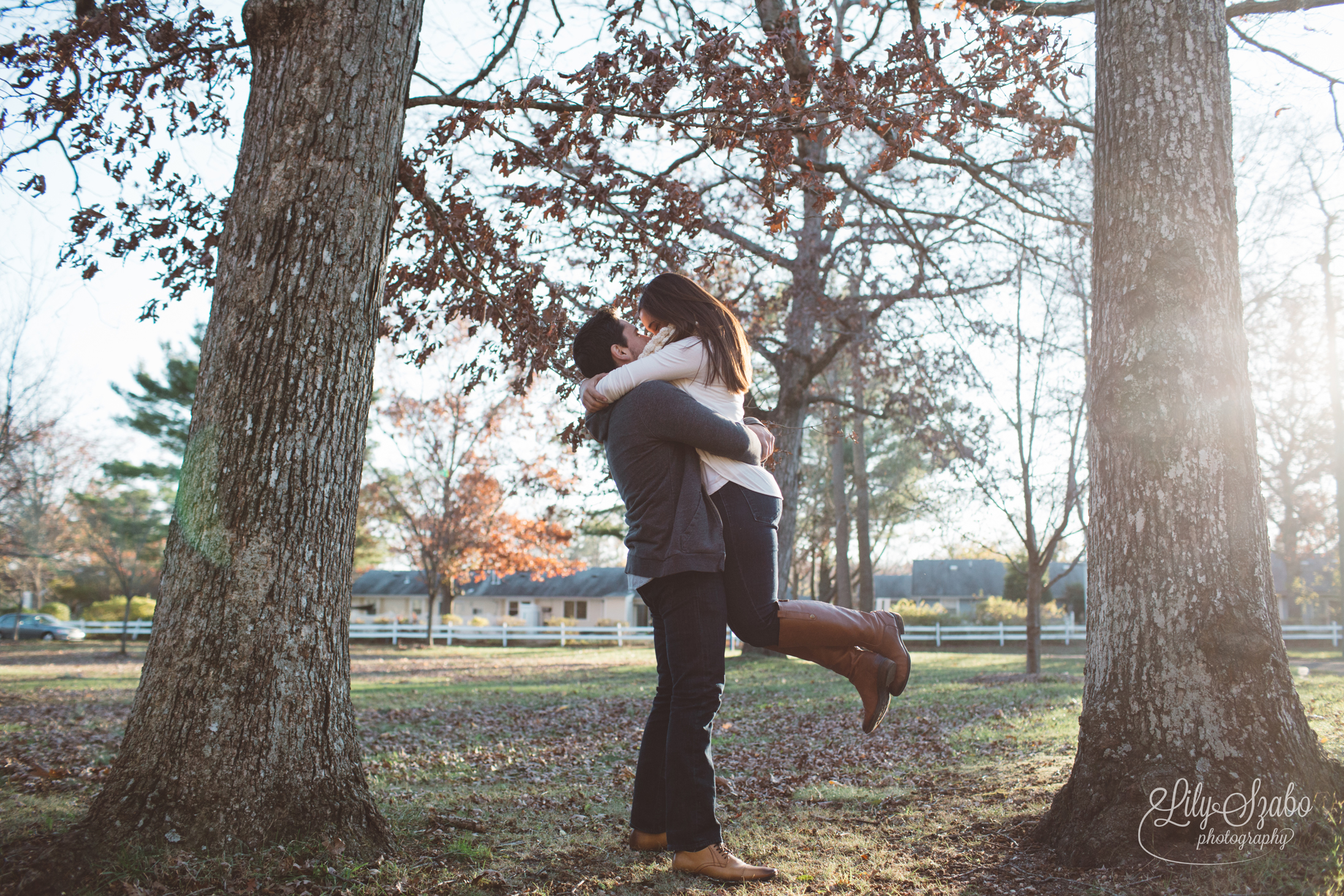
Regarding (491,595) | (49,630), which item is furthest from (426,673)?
(491,595)

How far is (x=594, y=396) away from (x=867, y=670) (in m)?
1.51

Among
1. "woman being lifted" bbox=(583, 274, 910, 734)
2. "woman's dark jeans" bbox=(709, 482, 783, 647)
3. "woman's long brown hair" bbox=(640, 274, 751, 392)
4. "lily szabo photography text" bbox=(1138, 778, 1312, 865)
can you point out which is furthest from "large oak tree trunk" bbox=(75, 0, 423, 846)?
"lily szabo photography text" bbox=(1138, 778, 1312, 865)

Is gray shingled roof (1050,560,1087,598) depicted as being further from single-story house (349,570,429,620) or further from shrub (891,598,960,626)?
single-story house (349,570,429,620)

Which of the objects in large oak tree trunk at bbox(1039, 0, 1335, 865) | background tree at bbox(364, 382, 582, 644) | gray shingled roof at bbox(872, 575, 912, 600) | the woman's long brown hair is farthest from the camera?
gray shingled roof at bbox(872, 575, 912, 600)

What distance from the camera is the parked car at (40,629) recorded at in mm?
30391

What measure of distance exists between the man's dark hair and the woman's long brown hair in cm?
22

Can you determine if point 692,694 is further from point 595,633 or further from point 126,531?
point 126,531

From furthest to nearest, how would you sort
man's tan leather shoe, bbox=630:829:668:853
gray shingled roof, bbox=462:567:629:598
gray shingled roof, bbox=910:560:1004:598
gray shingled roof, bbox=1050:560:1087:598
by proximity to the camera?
gray shingled roof, bbox=462:567:629:598, gray shingled roof, bbox=910:560:1004:598, gray shingled roof, bbox=1050:560:1087:598, man's tan leather shoe, bbox=630:829:668:853

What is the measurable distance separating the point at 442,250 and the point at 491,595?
45.0m

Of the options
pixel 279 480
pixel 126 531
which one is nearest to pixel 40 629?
pixel 126 531

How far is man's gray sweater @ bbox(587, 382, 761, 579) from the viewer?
2.90 metres

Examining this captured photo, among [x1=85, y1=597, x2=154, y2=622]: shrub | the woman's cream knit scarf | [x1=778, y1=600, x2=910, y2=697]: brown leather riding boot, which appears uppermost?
the woman's cream knit scarf

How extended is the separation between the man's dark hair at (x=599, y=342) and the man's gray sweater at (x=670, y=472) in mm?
412

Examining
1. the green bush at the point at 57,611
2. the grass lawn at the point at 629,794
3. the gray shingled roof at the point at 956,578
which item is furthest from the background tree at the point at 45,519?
the gray shingled roof at the point at 956,578
